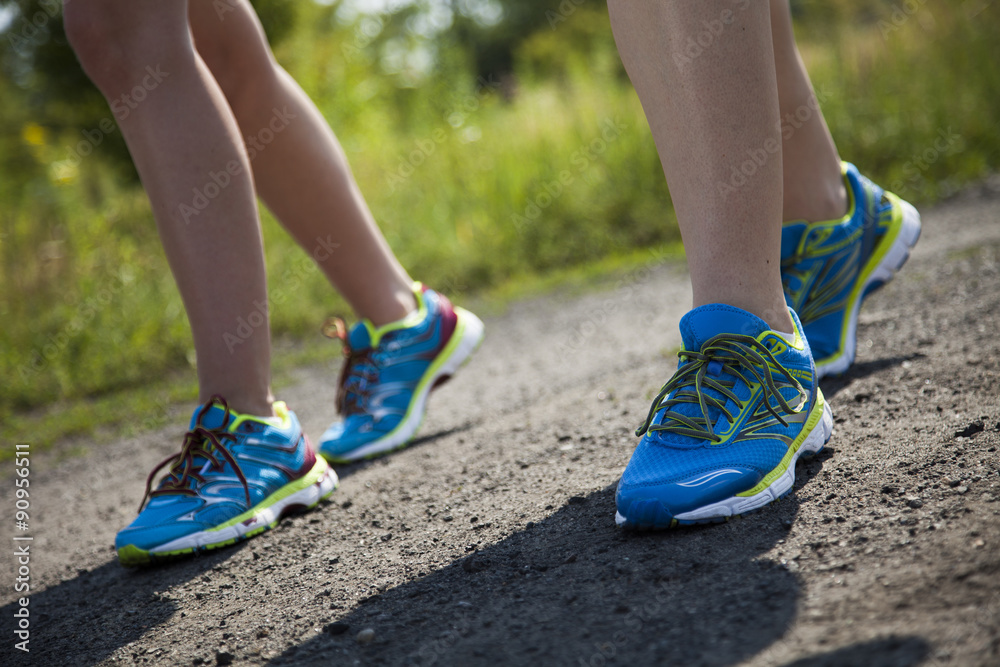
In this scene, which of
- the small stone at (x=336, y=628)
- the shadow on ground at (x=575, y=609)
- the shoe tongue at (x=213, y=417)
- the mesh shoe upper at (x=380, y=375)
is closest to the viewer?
the shadow on ground at (x=575, y=609)

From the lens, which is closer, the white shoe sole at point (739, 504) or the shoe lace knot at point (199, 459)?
the white shoe sole at point (739, 504)

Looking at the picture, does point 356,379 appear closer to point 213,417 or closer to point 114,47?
point 213,417

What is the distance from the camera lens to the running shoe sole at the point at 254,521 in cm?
156

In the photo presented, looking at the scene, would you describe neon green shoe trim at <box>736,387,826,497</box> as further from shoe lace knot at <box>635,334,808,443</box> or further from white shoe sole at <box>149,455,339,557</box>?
white shoe sole at <box>149,455,339,557</box>

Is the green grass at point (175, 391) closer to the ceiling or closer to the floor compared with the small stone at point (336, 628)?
closer to the floor

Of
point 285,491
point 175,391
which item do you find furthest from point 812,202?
point 175,391

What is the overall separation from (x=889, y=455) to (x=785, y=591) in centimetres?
49

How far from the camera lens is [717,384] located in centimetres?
134

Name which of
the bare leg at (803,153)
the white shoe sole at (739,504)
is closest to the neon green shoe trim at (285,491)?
the white shoe sole at (739,504)

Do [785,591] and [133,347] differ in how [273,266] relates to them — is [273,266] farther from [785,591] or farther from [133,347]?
[785,591]

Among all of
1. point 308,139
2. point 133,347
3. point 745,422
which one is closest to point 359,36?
point 133,347

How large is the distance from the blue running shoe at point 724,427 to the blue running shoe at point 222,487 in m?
0.79

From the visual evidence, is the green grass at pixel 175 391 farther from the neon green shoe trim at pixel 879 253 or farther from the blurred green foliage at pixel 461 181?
the neon green shoe trim at pixel 879 253

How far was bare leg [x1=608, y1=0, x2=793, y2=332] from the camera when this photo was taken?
4.29 ft
